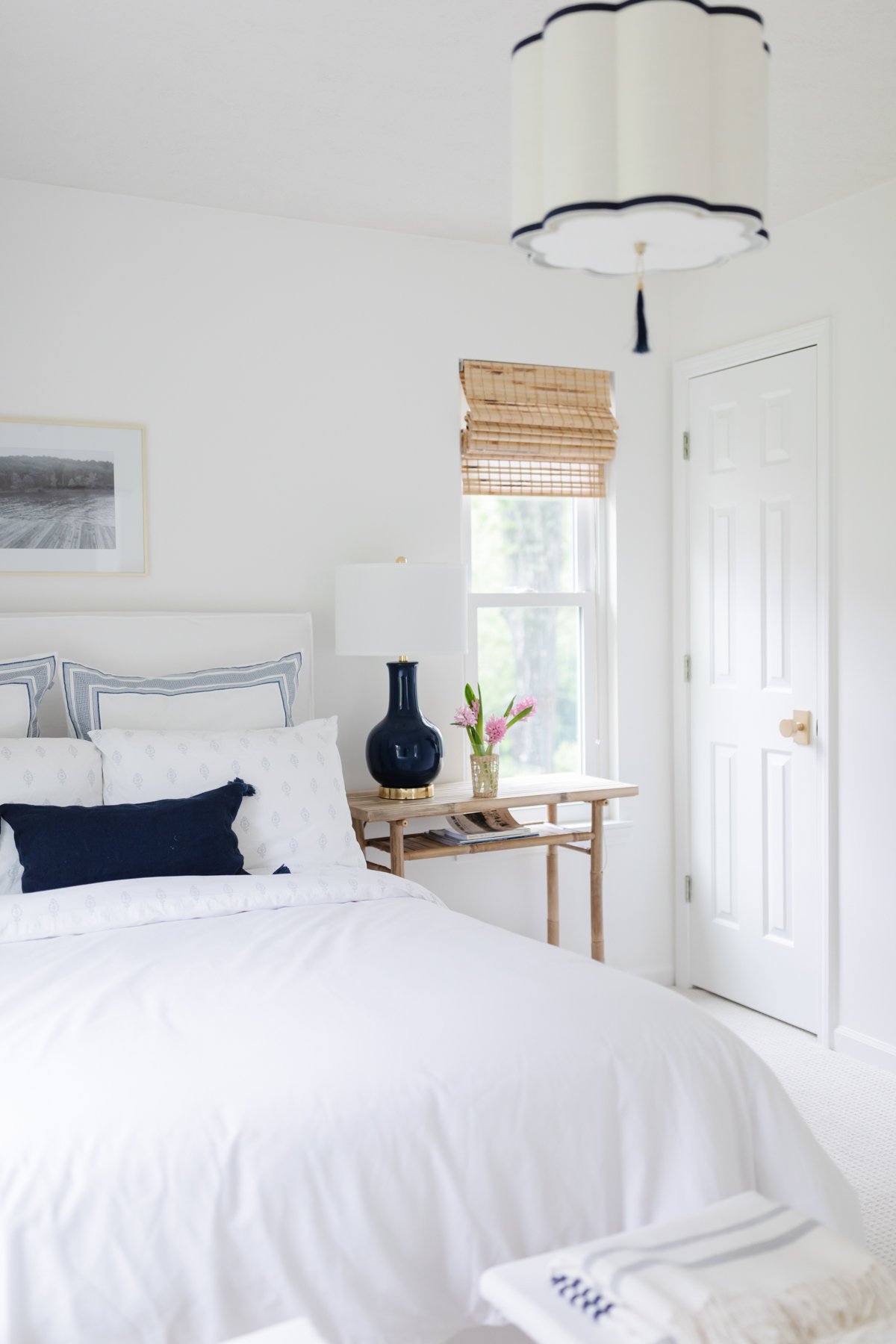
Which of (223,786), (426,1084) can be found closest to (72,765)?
(223,786)

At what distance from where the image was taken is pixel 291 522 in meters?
3.76

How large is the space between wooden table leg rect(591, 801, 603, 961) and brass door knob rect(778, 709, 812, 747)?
658 mm

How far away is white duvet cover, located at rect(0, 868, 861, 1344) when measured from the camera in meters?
1.48

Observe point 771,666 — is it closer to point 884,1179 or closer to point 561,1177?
point 884,1179

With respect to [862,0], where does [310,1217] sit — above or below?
below

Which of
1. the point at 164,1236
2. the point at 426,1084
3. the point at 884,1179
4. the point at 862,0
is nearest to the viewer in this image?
the point at 164,1236

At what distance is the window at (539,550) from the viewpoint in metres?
4.07

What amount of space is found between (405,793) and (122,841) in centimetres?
110

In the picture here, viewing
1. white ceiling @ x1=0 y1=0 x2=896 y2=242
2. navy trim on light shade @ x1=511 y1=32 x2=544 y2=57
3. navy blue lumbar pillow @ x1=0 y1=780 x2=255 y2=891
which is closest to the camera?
navy trim on light shade @ x1=511 y1=32 x2=544 y2=57

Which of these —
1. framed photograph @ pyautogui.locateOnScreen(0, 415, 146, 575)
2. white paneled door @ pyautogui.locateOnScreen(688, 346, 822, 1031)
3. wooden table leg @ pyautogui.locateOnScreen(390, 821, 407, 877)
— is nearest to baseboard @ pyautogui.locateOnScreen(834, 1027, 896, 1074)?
white paneled door @ pyautogui.locateOnScreen(688, 346, 822, 1031)

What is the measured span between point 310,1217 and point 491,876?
2.52 metres

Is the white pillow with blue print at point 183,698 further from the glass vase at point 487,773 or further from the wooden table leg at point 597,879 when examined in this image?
the wooden table leg at point 597,879

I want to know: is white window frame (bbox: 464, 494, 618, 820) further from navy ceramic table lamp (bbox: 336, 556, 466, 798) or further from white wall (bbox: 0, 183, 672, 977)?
navy ceramic table lamp (bbox: 336, 556, 466, 798)

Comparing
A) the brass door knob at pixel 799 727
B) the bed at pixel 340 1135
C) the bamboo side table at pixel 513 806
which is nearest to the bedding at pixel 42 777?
the bed at pixel 340 1135
